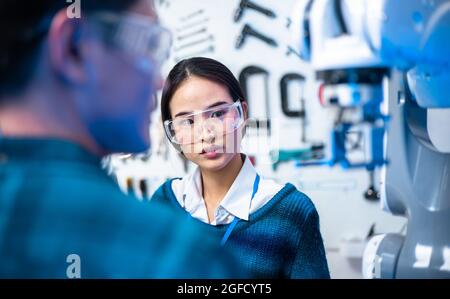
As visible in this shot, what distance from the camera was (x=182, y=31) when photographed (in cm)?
145

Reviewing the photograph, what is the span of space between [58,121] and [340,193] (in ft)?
2.50

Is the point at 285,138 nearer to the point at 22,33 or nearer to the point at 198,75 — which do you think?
the point at 198,75

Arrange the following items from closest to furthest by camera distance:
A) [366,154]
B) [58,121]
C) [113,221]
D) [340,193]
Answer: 1. [113,221]
2. [58,121]
3. [366,154]
4. [340,193]

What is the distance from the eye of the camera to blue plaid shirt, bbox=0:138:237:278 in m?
0.71

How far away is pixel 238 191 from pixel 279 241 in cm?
14

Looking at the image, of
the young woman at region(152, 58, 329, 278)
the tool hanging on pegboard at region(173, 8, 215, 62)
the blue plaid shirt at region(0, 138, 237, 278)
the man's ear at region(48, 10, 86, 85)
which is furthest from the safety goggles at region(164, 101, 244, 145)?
the blue plaid shirt at region(0, 138, 237, 278)

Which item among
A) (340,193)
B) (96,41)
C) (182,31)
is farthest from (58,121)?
(340,193)

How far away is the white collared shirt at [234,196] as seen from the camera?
1339 mm

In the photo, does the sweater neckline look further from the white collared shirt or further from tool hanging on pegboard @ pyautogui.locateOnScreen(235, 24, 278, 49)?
tool hanging on pegboard @ pyautogui.locateOnScreen(235, 24, 278, 49)

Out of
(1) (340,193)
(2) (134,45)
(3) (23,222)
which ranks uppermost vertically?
(2) (134,45)

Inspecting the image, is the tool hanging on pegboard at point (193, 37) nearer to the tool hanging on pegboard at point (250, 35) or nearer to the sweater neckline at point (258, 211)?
the tool hanging on pegboard at point (250, 35)

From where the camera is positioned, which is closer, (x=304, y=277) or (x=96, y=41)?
(x=96, y=41)

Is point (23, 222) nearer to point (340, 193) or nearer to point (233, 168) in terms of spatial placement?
point (233, 168)

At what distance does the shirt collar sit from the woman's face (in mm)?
39
